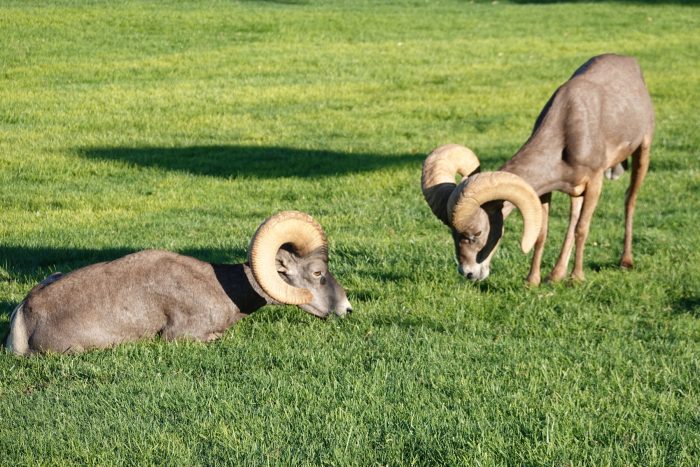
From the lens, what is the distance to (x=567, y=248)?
12.2 metres

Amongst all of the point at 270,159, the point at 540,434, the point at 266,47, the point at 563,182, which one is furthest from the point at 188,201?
the point at 266,47

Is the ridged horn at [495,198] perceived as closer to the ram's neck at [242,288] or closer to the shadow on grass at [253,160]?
the ram's neck at [242,288]

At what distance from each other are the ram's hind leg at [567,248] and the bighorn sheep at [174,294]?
10.9ft

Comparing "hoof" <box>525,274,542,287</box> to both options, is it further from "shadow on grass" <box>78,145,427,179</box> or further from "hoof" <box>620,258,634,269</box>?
"shadow on grass" <box>78,145,427,179</box>

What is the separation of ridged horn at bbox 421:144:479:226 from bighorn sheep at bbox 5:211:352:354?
189 centimetres

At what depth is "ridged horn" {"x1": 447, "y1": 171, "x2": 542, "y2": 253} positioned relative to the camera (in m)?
10.3

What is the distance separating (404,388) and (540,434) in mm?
1275

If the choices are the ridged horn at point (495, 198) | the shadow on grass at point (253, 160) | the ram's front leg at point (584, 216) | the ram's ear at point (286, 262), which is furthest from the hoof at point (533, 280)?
the shadow on grass at point (253, 160)

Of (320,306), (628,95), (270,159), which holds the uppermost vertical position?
(628,95)

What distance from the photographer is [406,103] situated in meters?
25.4

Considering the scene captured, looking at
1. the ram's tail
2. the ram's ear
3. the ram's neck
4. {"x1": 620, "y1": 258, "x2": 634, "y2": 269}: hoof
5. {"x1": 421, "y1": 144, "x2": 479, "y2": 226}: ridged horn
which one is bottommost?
{"x1": 620, "y1": 258, "x2": 634, "y2": 269}: hoof

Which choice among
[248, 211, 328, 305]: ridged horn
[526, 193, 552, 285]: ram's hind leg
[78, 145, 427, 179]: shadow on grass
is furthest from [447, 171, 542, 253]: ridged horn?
[78, 145, 427, 179]: shadow on grass

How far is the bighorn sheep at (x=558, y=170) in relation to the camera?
1047 centimetres

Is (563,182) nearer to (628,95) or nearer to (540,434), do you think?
(628,95)
